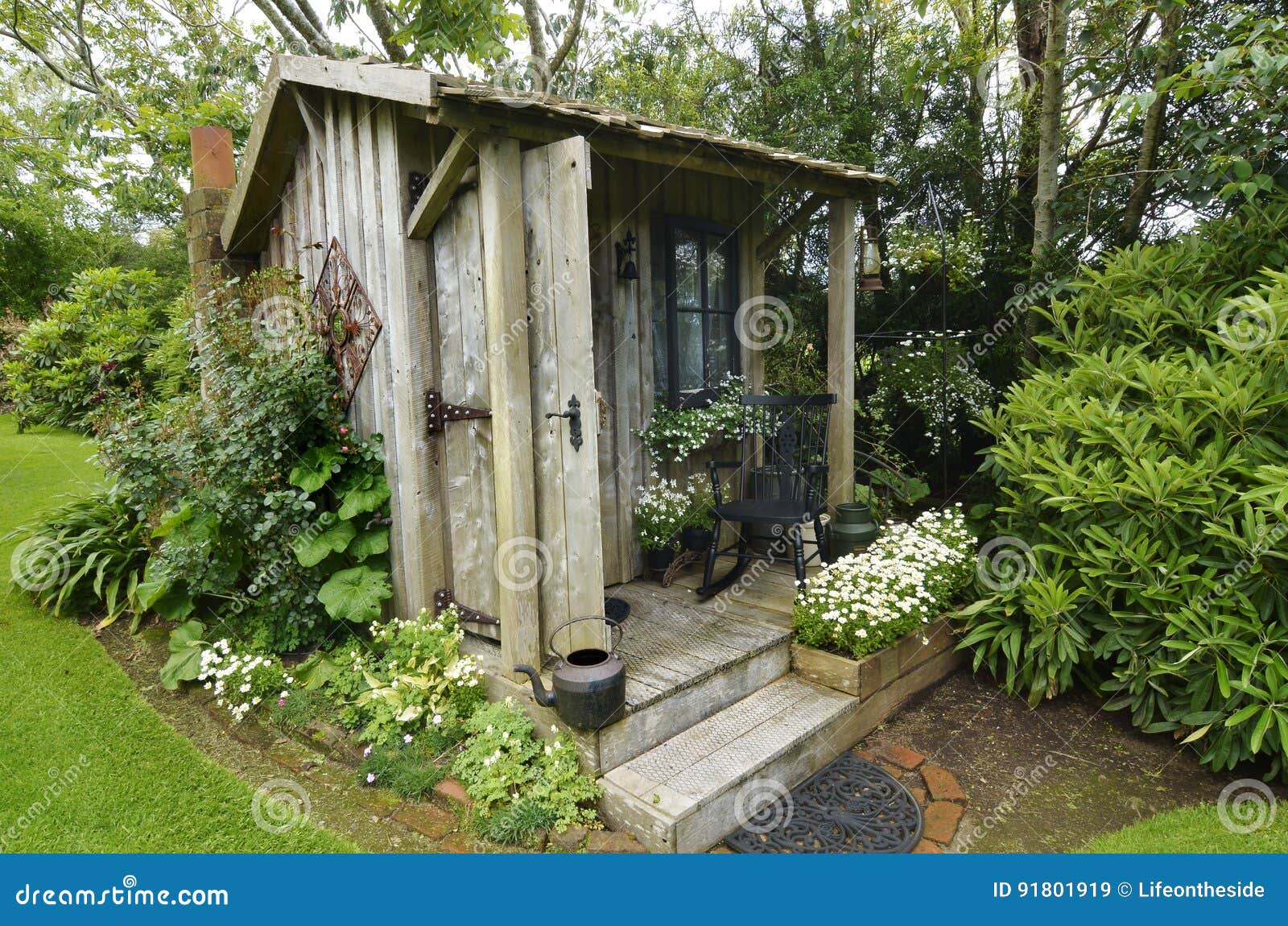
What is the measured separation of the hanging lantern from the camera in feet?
16.0

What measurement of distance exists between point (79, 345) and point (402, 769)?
313 inches

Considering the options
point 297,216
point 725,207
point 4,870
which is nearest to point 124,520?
point 297,216

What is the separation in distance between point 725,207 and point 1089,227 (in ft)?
8.64

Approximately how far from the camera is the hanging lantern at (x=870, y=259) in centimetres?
486

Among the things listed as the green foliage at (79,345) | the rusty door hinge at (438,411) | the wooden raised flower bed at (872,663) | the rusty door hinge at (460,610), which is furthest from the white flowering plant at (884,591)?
the green foliage at (79,345)

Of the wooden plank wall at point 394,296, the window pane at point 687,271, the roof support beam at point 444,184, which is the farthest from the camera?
the window pane at point 687,271

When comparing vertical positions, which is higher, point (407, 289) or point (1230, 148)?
point (1230, 148)

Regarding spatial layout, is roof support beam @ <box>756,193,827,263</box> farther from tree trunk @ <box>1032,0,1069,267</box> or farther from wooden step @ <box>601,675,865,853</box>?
wooden step @ <box>601,675,865,853</box>

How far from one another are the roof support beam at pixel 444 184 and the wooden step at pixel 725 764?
235 centimetres

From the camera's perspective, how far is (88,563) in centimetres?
411

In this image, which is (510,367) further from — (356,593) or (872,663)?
(872,663)

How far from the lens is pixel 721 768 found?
261 cm

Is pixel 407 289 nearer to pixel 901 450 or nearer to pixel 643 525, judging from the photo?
pixel 643 525

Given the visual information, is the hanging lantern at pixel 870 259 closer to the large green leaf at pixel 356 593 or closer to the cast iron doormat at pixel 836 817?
the cast iron doormat at pixel 836 817
